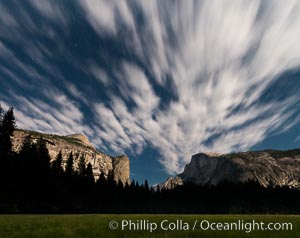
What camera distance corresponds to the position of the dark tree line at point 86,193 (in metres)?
50.7

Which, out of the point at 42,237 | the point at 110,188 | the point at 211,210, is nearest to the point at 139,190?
the point at 110,188

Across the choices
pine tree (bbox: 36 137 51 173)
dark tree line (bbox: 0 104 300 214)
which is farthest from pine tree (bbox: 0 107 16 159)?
pine tree (bbox: 36 137 51 173)

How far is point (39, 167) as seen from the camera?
199 ft

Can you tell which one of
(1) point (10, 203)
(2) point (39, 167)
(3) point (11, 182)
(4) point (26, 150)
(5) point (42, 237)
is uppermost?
(4) point (26, 150)

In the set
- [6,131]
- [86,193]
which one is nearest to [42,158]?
[6,131]

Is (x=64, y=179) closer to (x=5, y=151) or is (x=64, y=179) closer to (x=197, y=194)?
(x=5, y=151)

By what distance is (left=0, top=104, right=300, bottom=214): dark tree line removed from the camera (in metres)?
50.7

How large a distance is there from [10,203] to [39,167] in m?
18.7

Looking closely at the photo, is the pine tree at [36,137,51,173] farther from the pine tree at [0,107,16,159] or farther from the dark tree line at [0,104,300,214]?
the pine tree at [0,107,16,159]

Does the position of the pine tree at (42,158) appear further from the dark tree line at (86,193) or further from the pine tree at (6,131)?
the pine tree at (6,131)

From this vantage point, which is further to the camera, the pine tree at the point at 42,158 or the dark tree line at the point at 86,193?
the pine tree at the point at 42,158

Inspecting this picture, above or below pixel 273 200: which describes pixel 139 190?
above

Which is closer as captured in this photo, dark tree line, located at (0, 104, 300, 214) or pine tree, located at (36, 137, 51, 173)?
dark tree line, located at (0, 104, 300, 214)

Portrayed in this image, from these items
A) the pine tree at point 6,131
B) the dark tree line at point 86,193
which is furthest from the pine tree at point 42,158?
the pine tree at point 6,131
